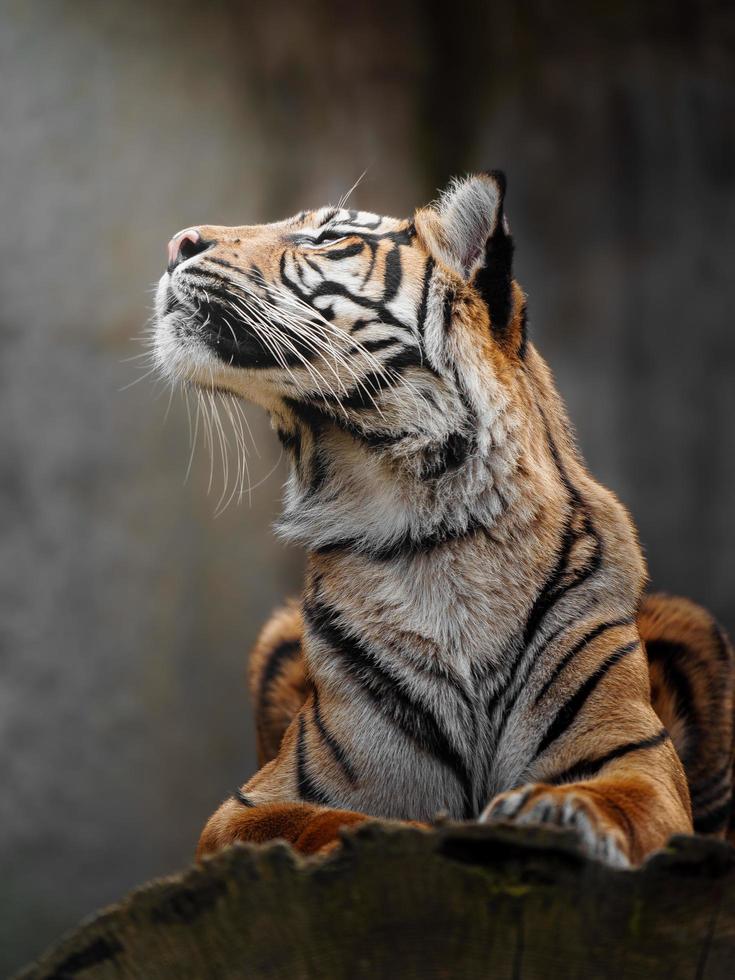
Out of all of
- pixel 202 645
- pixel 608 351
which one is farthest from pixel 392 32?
pixel 202 645

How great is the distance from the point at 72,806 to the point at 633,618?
10.3 ft

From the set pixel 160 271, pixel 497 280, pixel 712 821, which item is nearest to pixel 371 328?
pixel 497 280

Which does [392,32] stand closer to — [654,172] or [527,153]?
[527,153]

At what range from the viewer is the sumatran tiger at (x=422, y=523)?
6.50ft

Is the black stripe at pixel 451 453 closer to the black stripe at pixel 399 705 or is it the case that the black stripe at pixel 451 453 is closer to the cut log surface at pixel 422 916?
the black stripe at pixel 399 705

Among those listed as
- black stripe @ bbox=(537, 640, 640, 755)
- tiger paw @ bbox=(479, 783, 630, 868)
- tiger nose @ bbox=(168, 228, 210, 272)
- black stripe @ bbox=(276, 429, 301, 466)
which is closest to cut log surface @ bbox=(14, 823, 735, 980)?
tiger paw @ bbox=(479, 783, 630, 868)

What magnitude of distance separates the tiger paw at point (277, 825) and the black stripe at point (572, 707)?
1.25 feet

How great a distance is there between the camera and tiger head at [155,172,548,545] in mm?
2074

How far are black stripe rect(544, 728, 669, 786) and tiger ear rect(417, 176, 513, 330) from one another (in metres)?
0.83

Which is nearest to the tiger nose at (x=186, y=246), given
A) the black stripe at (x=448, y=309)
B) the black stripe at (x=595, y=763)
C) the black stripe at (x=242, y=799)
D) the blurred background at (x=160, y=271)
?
the black stripe at (x=448, y=309)

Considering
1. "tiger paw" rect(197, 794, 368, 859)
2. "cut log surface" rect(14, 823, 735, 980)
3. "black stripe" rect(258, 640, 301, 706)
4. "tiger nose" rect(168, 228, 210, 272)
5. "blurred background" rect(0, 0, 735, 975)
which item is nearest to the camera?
"cut log surface" rect(14, 823, 735, 980)

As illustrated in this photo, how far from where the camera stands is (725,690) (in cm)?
257

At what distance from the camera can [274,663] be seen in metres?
2.83

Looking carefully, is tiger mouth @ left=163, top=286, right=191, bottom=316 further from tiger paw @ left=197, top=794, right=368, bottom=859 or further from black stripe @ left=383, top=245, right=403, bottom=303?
tiger paw @ left=197, top=794, right=368, bottom=859
